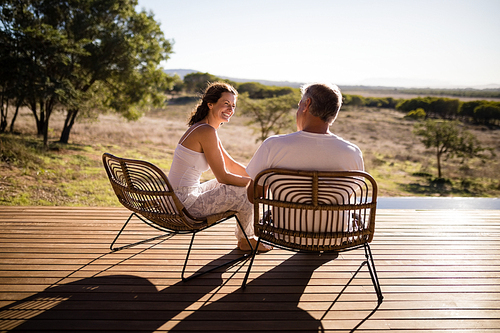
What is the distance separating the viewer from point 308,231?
70.4 inches

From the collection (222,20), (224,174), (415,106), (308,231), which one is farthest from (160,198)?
(415,106)

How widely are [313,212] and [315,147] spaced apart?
0.34 meters

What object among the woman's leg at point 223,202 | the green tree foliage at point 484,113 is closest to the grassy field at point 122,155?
the woman's leg at point 223,202

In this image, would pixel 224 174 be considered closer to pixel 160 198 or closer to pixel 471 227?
pixel 160 198

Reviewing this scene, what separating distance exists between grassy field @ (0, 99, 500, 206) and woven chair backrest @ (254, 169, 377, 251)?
128cm

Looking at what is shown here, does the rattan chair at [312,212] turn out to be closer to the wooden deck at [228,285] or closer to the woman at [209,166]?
the wooden deck at [228,285]

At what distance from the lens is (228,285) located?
1986 mm

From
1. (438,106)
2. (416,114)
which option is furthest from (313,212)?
(438,106)

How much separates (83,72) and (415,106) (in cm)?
4009

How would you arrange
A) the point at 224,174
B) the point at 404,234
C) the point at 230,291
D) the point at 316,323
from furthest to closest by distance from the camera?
1. the point at 404,234
2. the point at 224,174
3. the point at 230,291
4. the point at 316,323

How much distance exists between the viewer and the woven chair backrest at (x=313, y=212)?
1.66 meters

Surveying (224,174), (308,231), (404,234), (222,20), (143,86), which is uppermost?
(222,20)

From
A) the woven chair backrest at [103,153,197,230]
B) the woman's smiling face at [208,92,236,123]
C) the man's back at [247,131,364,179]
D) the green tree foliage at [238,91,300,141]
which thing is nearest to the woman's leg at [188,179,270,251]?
the woven chair backrest at [103,153,197,230]

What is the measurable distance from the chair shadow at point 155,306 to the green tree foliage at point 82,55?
8172mm
